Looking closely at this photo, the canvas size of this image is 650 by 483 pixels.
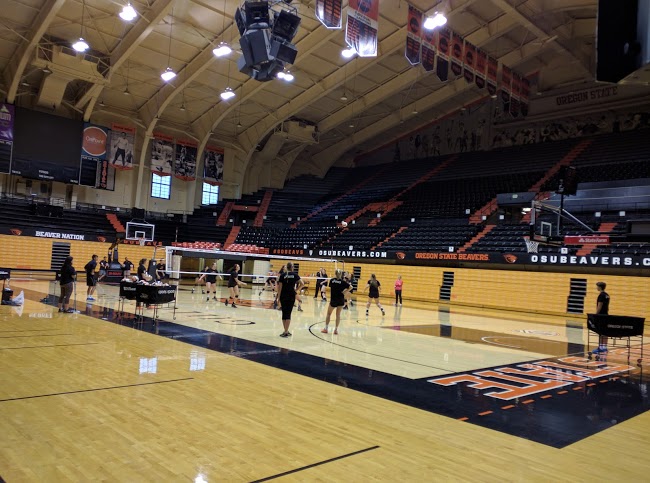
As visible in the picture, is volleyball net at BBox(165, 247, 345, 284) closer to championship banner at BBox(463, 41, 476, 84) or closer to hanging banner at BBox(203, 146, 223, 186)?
hanging banner at BBox(203, 146, 223, 186)

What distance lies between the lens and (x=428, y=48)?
19.1 metres

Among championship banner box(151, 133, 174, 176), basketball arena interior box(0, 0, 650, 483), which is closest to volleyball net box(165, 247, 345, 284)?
basketball arena interior box(0, 0, 650, 483)

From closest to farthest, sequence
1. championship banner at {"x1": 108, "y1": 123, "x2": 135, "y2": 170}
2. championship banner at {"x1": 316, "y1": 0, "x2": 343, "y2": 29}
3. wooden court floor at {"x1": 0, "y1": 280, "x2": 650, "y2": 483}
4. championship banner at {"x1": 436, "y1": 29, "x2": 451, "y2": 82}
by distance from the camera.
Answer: wooden court floor at {"x1": 0, "y1": 280, "x2": 650, "y2": 483} < championship banner at {"x1": 316, "y1": 0, "x2": 343, "y2": 29} < championship banner at {"x1": 436, "y1": 29, "x2": 451, "y2": 82} < championship banner at {"x1": 108, "y1": 123, "x2": 135, "y2": 170}

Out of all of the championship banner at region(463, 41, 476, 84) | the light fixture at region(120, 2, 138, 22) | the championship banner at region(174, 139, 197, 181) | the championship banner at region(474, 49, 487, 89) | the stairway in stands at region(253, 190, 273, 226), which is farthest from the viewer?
the stairway in stands at region(253, 190, 273, 226)

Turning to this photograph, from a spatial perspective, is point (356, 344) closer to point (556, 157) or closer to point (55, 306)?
point (55, 306)

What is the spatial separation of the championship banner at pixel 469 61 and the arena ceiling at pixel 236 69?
1678 millimetres

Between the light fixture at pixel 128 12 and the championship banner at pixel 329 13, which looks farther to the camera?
the light fixture at pixel 128 12

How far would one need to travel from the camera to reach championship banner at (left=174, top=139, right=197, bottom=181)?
34094 millimetres

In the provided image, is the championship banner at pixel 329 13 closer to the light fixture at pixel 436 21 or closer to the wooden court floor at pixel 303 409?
the light fixture at pixel 436 21

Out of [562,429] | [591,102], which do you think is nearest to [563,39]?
[591,102]

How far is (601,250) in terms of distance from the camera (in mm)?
20469

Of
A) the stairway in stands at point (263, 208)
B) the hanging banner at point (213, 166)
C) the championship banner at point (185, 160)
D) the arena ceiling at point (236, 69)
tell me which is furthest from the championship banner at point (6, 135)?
the stairway in stands at point (263, 208)

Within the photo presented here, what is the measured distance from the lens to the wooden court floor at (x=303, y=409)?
3.79 meters

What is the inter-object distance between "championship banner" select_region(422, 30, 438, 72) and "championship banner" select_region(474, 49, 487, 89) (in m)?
3.70
